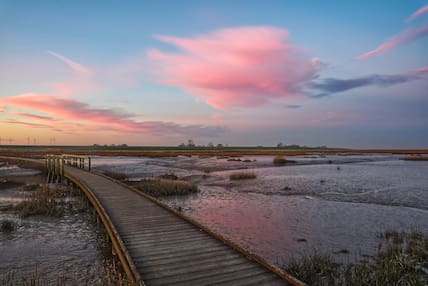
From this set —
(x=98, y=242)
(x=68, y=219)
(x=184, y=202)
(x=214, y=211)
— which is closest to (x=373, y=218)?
(x=214, y=211)

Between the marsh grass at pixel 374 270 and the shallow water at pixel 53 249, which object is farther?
the shallow water at pixel 53 249

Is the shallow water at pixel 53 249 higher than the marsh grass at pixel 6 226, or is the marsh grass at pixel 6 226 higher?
the marsh grass at pixel 6 226

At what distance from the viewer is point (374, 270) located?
6.97 meters

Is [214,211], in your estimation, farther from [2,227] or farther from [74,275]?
[2,227]

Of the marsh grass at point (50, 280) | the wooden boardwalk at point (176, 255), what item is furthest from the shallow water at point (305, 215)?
the marsh grass at point (50, 280)

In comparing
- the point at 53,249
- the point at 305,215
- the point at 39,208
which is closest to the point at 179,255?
the point at 53,249

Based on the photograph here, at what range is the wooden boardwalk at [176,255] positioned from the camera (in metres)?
5.18

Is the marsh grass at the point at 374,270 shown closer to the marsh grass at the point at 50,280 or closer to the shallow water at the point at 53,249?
the marsh grass at the point at 50,280

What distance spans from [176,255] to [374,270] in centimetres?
493

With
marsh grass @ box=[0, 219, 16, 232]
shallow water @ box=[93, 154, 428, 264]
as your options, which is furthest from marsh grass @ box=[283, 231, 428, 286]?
marsh grass @ box=[0, 219, 16, 232]

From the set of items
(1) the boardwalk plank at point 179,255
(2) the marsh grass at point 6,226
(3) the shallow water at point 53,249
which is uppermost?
(1) the boardwalk plank at point 179,255

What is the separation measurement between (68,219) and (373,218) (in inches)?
549

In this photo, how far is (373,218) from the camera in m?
12.8

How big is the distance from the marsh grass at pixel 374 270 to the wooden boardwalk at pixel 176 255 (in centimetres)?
176
